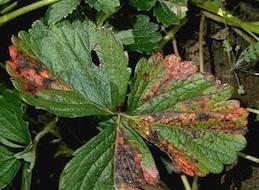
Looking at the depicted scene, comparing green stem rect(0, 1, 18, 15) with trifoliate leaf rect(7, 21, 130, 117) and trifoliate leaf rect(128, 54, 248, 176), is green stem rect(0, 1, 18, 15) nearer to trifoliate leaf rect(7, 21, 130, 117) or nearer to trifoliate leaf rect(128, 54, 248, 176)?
trifoliate leaf rect(7, 21, 130, 117)

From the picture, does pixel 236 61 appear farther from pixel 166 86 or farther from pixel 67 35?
pixel 67 35

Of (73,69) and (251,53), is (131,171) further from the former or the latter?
(251,53)

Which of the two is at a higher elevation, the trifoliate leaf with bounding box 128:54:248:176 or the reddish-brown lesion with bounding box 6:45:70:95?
the reddish-brown lesion with bounding box 6:45:70:95

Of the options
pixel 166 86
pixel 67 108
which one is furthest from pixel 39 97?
pixel 166 86

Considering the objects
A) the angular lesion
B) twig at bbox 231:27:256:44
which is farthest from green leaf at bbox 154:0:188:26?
the angular lesion

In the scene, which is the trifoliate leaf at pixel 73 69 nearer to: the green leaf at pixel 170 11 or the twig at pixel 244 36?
the green leaf at pixel 170 11

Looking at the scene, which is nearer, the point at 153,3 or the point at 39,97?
the point at 39,97

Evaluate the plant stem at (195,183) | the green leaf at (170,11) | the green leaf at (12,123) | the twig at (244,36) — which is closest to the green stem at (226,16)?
the twig at (244,36)

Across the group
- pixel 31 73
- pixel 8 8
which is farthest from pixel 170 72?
pixel 8 8
